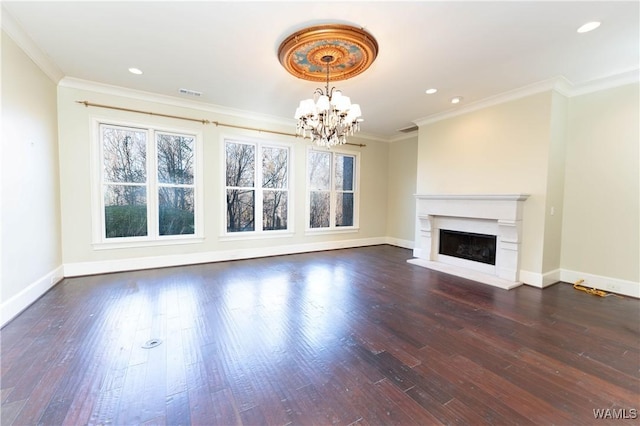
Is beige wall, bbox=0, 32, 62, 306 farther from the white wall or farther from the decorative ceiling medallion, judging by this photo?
the white wall

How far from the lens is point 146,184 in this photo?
460 centimetres

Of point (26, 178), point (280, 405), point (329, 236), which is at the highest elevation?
point (26, 178)

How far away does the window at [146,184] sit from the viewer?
438 cm

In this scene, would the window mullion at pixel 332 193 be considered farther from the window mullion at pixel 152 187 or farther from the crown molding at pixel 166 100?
the window mullion at pixel 152 187

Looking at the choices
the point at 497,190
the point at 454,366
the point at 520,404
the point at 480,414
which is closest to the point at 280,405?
the point at 480,414

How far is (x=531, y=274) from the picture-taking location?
4.07 metres

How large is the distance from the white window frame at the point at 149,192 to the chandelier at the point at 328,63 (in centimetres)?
264

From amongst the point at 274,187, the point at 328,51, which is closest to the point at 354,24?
the point at 328,51

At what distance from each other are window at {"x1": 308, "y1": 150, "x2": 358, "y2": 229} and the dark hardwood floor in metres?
3.01

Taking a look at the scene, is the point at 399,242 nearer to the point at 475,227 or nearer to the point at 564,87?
the point at 475,227

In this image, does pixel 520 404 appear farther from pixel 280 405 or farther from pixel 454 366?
pixel 280 405

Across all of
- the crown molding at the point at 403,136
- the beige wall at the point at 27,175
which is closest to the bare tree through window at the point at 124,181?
the beige wall at the point at 27,175

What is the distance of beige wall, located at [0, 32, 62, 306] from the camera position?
2682 millimetres

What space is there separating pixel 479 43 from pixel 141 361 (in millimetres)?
4398
